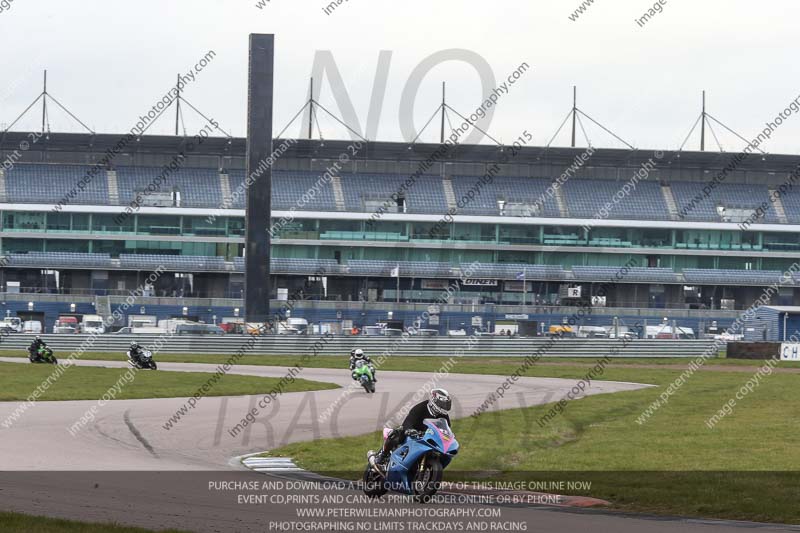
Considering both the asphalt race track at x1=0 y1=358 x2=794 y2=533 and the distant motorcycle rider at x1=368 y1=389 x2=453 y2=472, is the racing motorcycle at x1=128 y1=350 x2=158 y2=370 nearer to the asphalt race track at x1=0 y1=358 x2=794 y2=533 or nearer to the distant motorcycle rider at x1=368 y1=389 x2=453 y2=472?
the asphalt race track at x1=0 y1=358 x2=794 y2=533

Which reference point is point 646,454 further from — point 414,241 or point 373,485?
point 414,241

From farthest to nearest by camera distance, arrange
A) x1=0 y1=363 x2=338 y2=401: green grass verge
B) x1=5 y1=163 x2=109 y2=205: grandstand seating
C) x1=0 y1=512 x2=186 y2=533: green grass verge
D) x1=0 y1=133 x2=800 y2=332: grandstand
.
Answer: x1=5 y1=163 x2=109 y2=205: grandstand seating
x1=0 y1=133 x2=800 y2=332: grandstand
x1=0 y1=363 x2=338 y2=401: green grass verge
x1=0 y1=512 x2=186 y2=533: green grass verge

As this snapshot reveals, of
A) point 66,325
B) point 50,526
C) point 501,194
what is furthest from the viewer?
point 501,194

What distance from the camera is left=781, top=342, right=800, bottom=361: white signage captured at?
209 feet

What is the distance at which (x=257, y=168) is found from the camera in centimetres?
6094

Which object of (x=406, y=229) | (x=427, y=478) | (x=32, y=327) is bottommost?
(x=427, y=478)

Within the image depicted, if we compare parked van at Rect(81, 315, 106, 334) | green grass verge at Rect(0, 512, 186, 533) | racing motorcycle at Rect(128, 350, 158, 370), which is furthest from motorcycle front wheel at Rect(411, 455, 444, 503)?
parked van at Rect(81, 315, 106, 334)

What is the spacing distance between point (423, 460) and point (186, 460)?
7.18 metres

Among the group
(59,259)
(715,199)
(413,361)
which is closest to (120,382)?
(413,361)

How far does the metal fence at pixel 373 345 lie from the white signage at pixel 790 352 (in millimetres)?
5786

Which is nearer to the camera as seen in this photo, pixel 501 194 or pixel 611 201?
pixel 501 194

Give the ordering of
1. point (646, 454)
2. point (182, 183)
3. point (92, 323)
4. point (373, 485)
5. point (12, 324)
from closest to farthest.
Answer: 1. point (373, 485)
2. point (646, 454)
3. point (12, 324)
4. point (92, 323)
5. point (182, 183)

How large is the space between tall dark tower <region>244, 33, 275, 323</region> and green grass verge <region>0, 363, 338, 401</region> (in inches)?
678

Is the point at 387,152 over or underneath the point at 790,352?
over
